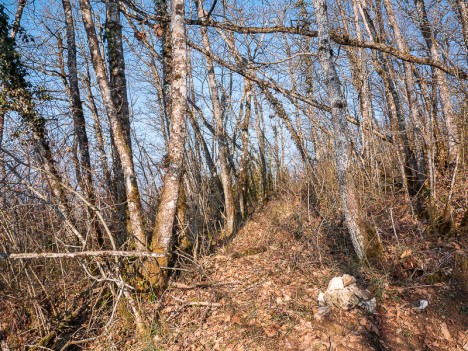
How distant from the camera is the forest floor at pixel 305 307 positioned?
386 centimetres

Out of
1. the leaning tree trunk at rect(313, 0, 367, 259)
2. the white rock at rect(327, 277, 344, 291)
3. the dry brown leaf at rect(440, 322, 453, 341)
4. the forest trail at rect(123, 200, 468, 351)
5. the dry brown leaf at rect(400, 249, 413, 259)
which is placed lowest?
the dry brown leaf at rect(440, 322, 453, 341)

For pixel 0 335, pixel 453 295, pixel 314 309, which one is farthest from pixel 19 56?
pixel 453 295

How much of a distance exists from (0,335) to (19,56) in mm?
5823

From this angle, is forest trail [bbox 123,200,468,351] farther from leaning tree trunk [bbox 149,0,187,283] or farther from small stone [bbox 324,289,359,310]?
leaning tree trunk [bbox 149,0,187,283]

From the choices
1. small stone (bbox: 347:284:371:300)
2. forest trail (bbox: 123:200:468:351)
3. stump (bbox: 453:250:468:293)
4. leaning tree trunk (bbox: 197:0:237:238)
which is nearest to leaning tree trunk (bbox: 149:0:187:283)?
forest trail (bbox: 123:200:468:351)

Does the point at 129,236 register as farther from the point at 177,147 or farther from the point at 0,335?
the point at 0,335

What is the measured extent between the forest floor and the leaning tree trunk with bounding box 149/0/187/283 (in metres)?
0.84

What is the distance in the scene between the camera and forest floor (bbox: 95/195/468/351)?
12.6 feet

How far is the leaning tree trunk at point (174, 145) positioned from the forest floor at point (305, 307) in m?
0.84

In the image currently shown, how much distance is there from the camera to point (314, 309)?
14.1ft

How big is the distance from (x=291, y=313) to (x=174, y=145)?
288cm

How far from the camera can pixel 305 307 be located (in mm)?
4371

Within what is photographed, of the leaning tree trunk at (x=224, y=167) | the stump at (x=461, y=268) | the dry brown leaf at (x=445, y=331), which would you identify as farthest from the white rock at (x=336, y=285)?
the leaning tree trunk at (x=224, y=167)

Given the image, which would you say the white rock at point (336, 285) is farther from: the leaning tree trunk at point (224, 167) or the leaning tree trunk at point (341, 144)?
the leaning tree trunk at point (224, 167)
